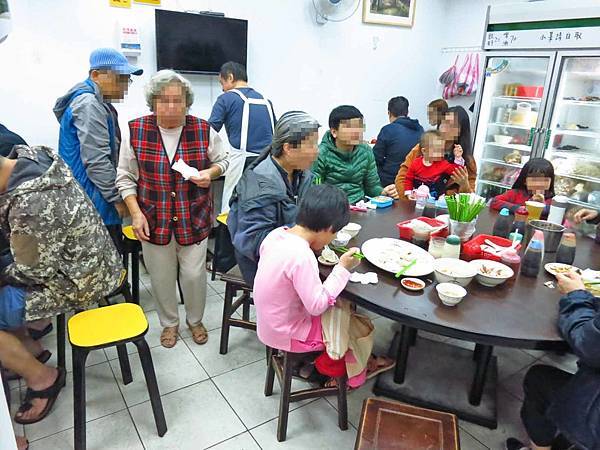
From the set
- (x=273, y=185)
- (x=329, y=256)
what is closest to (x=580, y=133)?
(x=329, y=256)

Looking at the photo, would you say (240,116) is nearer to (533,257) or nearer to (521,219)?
(521,219)

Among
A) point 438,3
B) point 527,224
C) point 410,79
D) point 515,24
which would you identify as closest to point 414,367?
point 527,224

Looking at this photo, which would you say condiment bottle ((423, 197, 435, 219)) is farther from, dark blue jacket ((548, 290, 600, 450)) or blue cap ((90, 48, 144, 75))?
blue cap ((90, 48, 144, 75))

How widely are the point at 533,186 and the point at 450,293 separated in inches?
56.8

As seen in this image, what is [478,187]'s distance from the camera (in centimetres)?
479

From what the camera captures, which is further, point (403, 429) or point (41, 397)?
point (41, 397)

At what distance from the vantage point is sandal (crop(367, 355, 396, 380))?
2219mm

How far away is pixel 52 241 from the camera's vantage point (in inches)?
67.8

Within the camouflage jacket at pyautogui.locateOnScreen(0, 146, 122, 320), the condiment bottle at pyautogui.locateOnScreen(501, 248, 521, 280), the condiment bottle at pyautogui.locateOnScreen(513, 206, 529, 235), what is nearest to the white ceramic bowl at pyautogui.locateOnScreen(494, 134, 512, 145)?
the condiment bottle at pyautogui.locateOnScreen(513, 206, 529, 235)

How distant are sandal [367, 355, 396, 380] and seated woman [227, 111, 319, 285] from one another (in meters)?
0.91

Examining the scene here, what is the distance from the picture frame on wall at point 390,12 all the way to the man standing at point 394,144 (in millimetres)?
1716

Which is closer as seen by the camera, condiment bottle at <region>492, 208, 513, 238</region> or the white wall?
condiment bottle at <region>492, 208, 513, 238</region>

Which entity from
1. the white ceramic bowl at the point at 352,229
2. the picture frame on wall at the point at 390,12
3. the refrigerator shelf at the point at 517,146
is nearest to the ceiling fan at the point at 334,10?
the picture frame on wall at the point at 390,12

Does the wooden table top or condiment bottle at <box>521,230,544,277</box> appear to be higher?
condiment bottle at <box>521,230,544,277</box>
